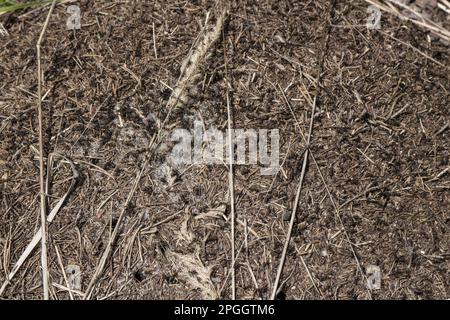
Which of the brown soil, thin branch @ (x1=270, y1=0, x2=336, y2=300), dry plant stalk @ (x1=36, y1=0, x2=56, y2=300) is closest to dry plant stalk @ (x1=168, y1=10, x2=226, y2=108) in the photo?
the brown soil

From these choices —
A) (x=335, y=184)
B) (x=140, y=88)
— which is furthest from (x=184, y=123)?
(x=335, y=184)

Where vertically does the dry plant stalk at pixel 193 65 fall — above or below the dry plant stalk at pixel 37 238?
above

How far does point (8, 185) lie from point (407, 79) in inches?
80.2

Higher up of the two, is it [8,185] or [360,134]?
[360,134]

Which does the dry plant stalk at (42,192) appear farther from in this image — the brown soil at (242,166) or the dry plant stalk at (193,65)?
the dry plant stalk at (193,65)

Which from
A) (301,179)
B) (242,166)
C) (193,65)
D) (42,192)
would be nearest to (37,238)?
(42,192)

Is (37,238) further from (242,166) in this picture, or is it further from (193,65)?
(193,65)

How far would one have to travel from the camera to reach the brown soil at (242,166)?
234cm

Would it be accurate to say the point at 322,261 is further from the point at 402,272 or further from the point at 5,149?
the point at 5,149

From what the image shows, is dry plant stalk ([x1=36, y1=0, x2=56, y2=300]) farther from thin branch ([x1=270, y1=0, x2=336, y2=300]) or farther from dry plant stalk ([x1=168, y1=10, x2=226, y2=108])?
thin branch ([x1=270, y1=0, x2=336, y2=300])

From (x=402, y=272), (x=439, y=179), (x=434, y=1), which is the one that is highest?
(x=434, y=1)

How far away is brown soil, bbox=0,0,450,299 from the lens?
92.2 inches

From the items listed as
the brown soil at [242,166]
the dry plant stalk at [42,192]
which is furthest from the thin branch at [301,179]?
the dry plant stalk at [42,192]

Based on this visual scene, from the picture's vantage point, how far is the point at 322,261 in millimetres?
2348
